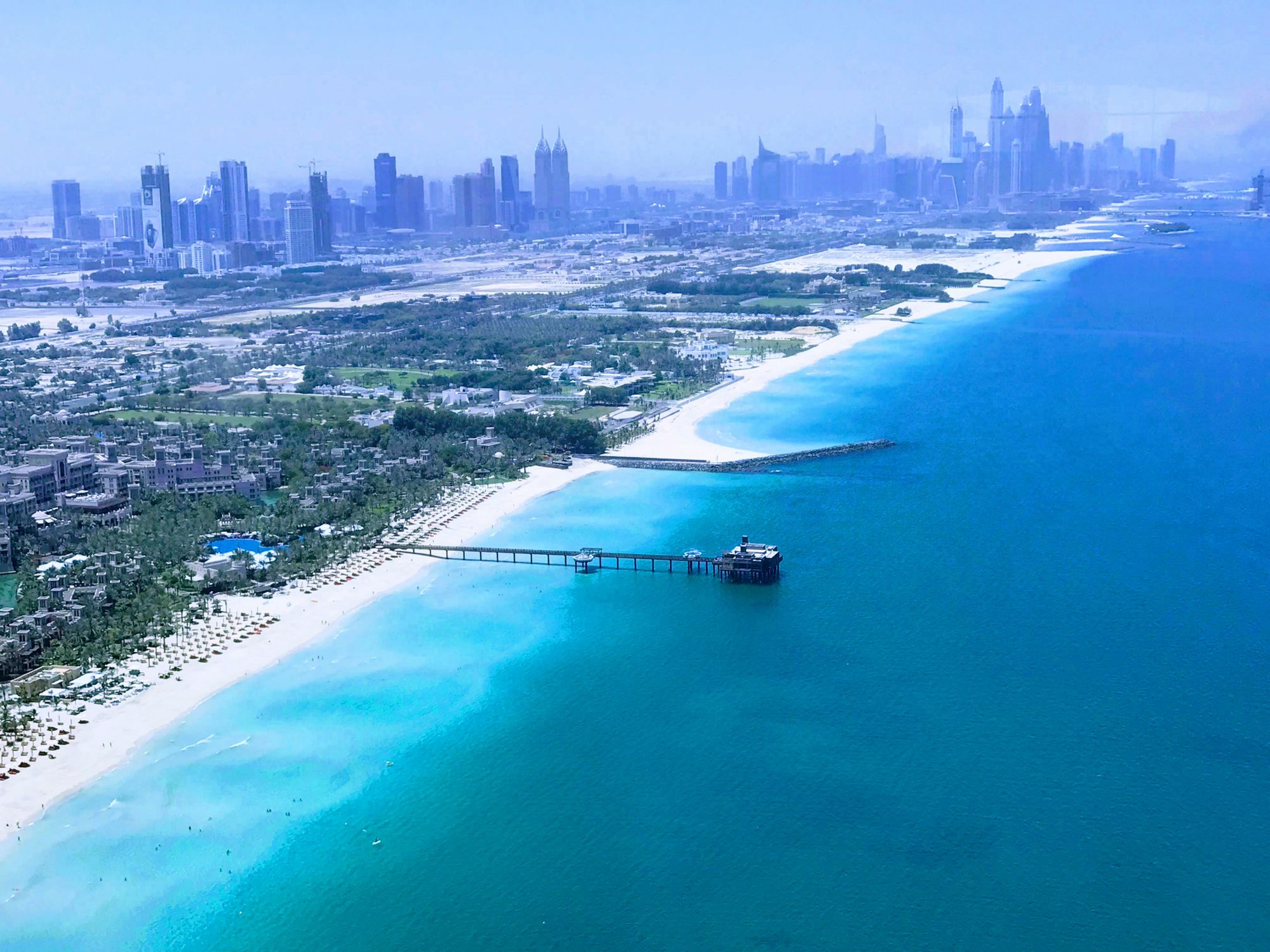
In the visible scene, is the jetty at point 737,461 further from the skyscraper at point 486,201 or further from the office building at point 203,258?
the skyscraper at point 486,201

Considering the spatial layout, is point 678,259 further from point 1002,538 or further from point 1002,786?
point 1002,786

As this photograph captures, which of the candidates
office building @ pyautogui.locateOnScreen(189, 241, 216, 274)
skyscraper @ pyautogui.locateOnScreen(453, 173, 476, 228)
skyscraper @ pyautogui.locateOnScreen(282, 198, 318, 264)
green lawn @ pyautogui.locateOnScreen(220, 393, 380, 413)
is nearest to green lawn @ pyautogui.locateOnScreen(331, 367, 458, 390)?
green lawn @ pyautogui.locateOnScreen(220, 393, 380, 413)

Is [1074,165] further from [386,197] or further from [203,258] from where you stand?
[203,258]

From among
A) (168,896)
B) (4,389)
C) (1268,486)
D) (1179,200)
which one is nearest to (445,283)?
(4,389)

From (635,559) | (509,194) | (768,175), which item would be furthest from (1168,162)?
(635,559)

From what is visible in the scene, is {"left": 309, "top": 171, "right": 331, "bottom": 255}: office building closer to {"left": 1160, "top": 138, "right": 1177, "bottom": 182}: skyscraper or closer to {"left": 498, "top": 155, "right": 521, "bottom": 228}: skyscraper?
{"left": 498, "top": 155, "right": 521, "bottom": 228}: skyscraper
